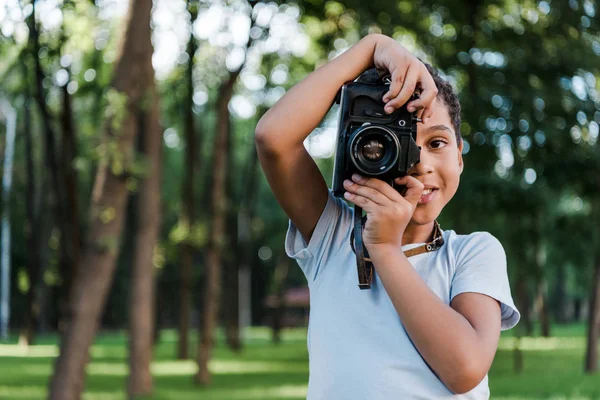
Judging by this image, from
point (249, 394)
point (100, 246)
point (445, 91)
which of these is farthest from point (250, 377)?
point (445, 91)

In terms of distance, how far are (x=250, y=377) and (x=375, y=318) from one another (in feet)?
54.9

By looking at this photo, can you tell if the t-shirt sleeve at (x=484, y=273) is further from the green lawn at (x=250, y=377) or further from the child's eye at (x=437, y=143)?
the green lawn at (x=250, y=377)

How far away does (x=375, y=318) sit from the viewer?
2.06 m

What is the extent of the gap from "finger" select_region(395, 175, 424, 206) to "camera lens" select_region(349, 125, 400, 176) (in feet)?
0.21

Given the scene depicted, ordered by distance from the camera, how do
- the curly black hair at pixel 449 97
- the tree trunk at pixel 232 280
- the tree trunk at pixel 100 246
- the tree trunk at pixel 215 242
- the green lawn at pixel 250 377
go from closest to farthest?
the curly black hair at pixel 449 97
the tree trunk at pixel 100 246
the green lawn at pixel 250 377
the tree trunk at pixel 215 242
the tree trunk at pixel 232 280

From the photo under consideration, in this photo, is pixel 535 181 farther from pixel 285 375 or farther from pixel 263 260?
pixel 263 260

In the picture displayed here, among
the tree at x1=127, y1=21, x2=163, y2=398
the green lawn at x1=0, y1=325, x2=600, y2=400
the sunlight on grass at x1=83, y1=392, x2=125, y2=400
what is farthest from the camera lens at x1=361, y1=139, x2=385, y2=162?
the sunlight on grass at x1=83, y1=392, x2=125, y2=400

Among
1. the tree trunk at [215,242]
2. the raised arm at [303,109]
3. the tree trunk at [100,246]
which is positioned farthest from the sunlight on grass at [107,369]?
the raised arm at [303,109]

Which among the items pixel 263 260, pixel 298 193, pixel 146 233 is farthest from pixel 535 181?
pixel 263 260

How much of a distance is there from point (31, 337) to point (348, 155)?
102 ft

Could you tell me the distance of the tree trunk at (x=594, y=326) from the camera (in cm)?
1702

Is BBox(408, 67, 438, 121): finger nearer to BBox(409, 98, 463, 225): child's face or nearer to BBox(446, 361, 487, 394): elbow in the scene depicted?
BBox(409, 98, 463, 225): child's face

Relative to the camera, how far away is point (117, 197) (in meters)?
9.40

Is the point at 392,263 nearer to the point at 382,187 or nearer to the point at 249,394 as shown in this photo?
Result: the point at 382,187
